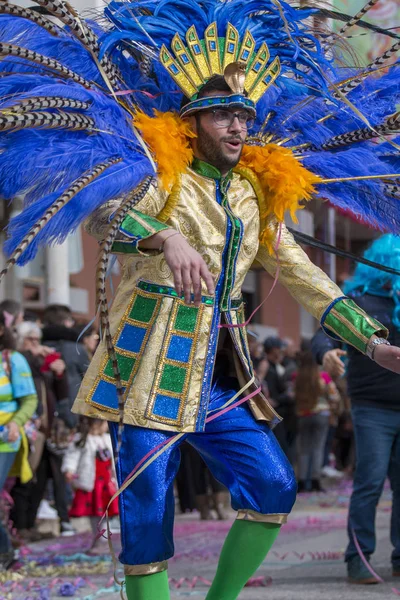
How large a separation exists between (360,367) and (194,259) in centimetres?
308

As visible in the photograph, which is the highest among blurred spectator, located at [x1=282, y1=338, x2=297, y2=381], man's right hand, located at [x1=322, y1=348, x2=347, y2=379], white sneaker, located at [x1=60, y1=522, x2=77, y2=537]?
blurred spectator, located at [x1=282, y1=338, x2=297, y2=381]

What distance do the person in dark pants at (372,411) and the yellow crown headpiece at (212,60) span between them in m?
2.39

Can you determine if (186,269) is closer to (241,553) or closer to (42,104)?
(42,104)

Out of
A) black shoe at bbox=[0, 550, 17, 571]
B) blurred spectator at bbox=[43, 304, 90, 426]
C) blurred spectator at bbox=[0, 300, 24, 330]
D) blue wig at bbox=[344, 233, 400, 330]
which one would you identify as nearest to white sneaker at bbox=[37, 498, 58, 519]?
blurred spectator at bbox=[43, 304, 90, 426]

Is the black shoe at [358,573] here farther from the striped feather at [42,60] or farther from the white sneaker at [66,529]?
the striped feather at [42,60]

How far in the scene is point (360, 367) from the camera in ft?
21.0

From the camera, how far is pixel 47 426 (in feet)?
28.5

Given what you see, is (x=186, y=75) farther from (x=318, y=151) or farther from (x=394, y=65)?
(x=394, y=65)

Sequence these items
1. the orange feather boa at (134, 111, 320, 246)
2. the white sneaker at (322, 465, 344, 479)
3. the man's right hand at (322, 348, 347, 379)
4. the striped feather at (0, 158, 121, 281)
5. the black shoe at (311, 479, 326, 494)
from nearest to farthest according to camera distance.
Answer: the striped feather at (0, 158, 121, 281), the orange feather boa at (134, 111, 320, 246), the man's right hand at (322, 348, 347, 379), the black shoe at (311, 479, 326, 494), the white sneaker at (322, 465, 344, 479)

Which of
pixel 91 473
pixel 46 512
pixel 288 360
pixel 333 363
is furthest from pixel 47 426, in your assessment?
pixel 288 360

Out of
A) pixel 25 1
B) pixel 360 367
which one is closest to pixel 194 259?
pixel 25 1

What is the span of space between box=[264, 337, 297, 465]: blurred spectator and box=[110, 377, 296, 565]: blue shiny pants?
27.6 feet

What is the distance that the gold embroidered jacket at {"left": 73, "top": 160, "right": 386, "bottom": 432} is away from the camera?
12.8ft

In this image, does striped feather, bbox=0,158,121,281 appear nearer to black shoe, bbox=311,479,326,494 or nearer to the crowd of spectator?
the crowd of spectator
